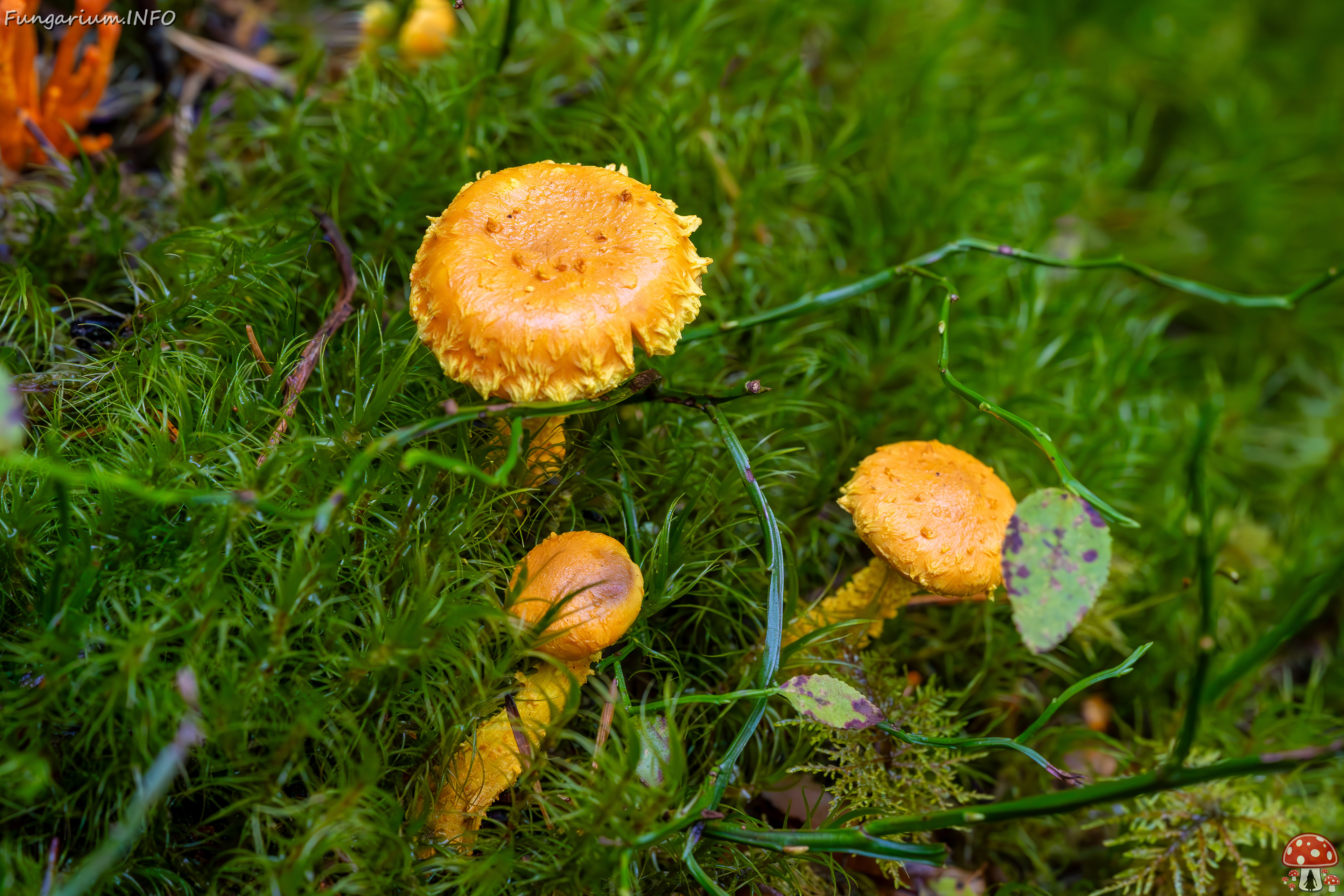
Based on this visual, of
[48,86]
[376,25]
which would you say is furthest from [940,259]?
[48,86]

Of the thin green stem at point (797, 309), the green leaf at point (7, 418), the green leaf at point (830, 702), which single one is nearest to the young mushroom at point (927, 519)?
the green leaf at point (830, 702)

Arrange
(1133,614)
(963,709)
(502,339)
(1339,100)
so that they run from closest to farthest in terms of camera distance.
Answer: (502,339), (963,709), (1133,614), (1339,100)

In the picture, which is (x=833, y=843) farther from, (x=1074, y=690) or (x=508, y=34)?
(x=508, y=34)

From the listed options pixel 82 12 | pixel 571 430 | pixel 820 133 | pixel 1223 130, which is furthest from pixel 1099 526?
pixel 1223 130

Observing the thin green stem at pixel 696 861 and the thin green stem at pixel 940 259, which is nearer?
the thin green stem at pixel 696 861

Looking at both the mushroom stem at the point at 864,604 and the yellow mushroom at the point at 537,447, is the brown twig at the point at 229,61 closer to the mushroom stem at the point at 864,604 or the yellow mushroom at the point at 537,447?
the yellow mushroom at the point at 537,447

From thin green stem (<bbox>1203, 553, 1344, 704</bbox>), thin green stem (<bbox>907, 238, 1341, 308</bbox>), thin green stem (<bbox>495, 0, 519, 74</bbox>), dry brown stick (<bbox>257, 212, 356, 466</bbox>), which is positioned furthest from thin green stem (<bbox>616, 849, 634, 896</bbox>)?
thin green stem (<bbox>495, 0, 519, 74</bbox>)

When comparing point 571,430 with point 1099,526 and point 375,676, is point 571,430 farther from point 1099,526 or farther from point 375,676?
point 1099,526
